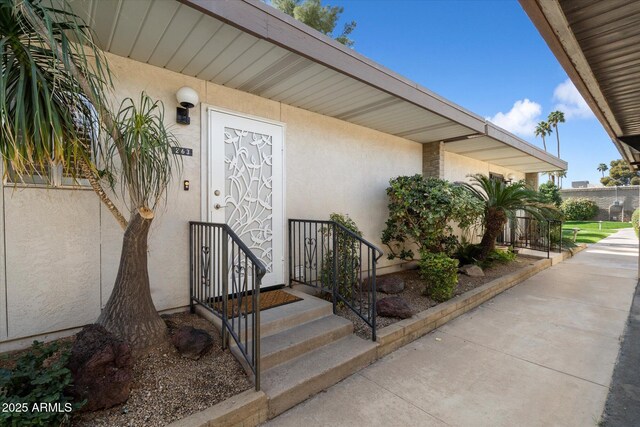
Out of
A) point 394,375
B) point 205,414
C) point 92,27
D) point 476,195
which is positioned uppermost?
point 92,27

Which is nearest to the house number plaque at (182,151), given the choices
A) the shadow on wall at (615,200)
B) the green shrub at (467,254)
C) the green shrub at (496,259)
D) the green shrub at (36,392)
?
the green shrub at (36,392)

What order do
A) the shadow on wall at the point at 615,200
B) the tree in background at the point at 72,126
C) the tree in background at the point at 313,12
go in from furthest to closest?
the shadow on wall at the point at 615,200 < the tree in background at the point at 313,12 < the tree in background at the point at 72,126

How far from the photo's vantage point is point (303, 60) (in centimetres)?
294

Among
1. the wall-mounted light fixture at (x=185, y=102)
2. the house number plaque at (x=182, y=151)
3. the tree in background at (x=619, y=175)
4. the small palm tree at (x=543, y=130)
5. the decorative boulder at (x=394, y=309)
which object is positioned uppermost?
the small palm tree at (x=543, y=130)

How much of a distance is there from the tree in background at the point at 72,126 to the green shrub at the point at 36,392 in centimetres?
45

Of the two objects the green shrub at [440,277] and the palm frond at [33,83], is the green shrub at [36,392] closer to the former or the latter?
the palm frond at [33,83]

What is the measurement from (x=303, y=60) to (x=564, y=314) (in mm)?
4687

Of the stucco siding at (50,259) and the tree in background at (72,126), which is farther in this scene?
the stucco siding at (50,259)

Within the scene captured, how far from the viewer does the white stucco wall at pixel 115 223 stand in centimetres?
247

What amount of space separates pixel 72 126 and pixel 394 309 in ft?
11.3

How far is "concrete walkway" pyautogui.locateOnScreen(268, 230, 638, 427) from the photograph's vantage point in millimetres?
2092

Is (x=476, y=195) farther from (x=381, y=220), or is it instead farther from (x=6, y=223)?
(x=6, y=223)

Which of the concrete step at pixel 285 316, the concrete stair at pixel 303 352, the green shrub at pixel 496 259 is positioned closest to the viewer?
the concrete stair at pixel 303 352

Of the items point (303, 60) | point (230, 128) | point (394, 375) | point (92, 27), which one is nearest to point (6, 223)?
point (92, 27)
